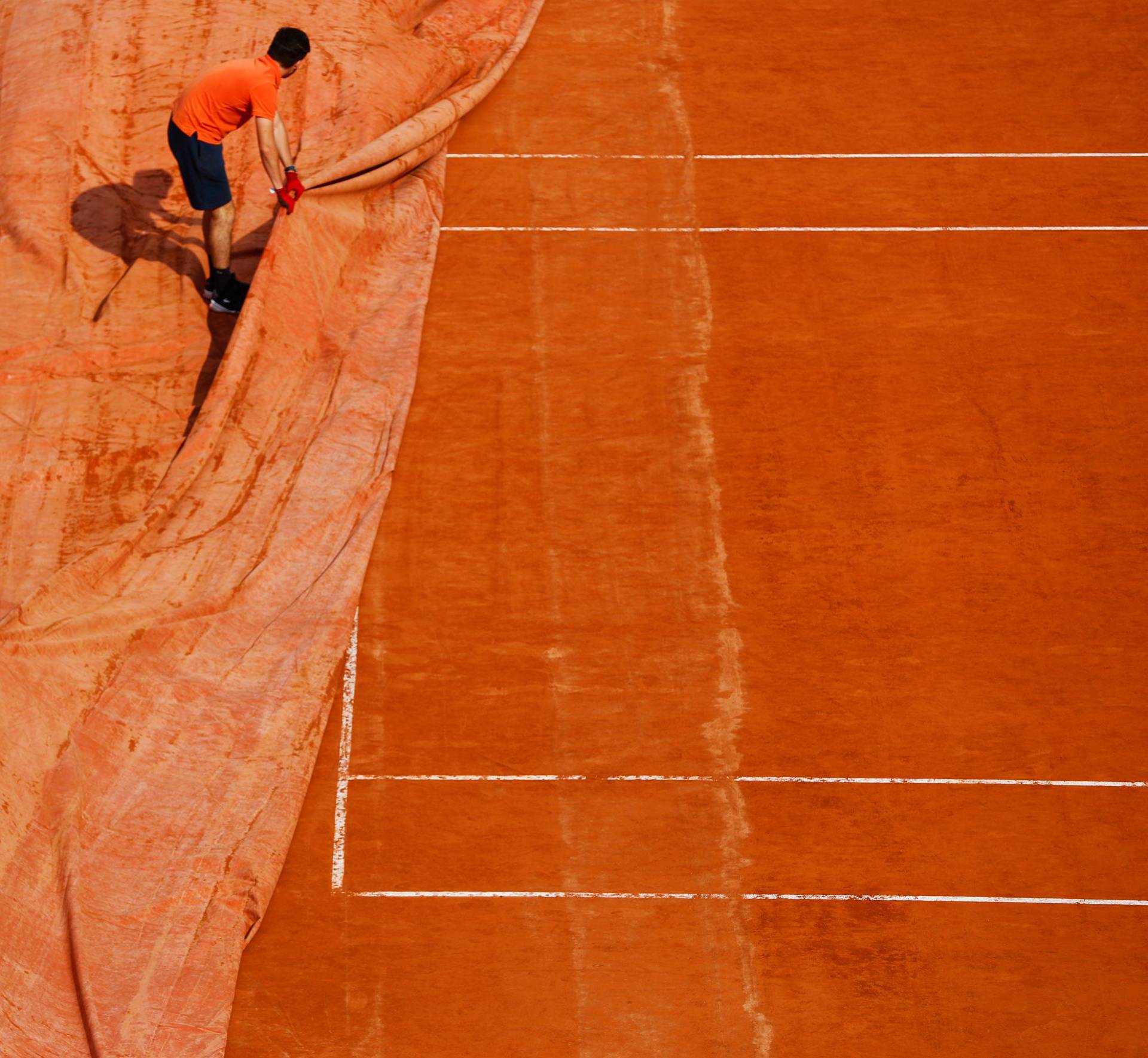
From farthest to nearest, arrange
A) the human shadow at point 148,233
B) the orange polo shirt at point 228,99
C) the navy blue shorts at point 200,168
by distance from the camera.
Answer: the human shadow at point 148,233 → the navy blue shorts at point 200,168 → the orange polo shirt at point 228,99

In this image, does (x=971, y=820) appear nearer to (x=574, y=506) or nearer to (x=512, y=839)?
(x=512, y=839)

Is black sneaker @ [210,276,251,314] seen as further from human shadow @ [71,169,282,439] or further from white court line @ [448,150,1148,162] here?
white court line @ [448,150,1148,162]

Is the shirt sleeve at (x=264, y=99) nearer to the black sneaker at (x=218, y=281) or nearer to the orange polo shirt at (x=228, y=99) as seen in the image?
the orange polo shirt at (x=228, y=99)

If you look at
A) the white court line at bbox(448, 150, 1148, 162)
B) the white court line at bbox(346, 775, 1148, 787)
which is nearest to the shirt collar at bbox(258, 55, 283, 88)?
the white court line at bbox(448, 150, 1148, 162)

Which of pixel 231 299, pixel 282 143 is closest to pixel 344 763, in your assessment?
pixel 231 299

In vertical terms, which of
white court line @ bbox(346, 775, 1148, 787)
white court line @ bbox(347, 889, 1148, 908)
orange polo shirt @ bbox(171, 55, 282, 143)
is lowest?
white court line @ bbox(347, 889, 1148, 908)

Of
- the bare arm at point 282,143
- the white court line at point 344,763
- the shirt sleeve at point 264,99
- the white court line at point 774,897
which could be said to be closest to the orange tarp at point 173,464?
the white court line at point 344,763
